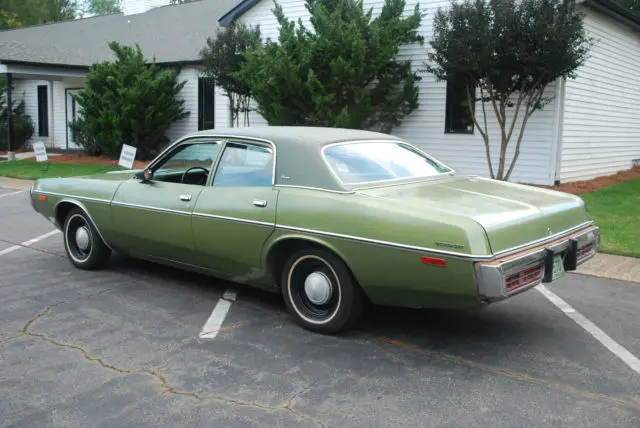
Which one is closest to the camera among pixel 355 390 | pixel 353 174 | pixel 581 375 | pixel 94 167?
pixel 355 390

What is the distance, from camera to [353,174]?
492cm

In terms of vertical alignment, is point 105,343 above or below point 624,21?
below

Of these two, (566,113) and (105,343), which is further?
(566,113)

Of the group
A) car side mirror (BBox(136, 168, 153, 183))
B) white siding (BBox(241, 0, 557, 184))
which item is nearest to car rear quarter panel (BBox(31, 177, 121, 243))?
car side mirror (BBox(136, 168, 153, 183))

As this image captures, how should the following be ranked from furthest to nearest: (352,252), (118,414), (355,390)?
(352,252), (355,390), (118,414)

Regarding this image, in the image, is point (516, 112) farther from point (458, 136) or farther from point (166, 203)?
point (166, 203)

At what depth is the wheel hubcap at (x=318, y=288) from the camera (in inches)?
184

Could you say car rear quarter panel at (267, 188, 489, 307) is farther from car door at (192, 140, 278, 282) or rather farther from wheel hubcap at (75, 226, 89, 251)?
wheel hubcap at (75, 226, 89, 251)

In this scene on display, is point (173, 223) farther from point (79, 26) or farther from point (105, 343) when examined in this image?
point (79, 26)

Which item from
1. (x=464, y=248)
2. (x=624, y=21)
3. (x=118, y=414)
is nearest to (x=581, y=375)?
(x=464, y=248)

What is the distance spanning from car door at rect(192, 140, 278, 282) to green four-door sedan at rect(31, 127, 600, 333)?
0.01 meters

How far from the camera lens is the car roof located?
480 centimetres

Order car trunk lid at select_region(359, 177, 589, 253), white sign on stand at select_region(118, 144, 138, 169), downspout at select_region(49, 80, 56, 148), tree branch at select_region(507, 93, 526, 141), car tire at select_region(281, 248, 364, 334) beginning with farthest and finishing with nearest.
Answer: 1. downspout at select_region(49, 80, 56, 148)
2. tree branch at select_region(507, 93, 526, 141)
3. white sign on stand at select_region(118, 144, 138, 169)
4. car tire at select_region(281, 248, 364, 334)
5. car trunk lid at select_region(359, 177, 589, 253)

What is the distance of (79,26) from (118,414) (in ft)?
93.2
